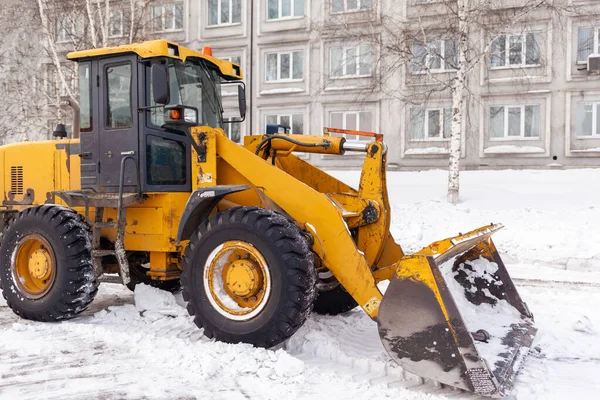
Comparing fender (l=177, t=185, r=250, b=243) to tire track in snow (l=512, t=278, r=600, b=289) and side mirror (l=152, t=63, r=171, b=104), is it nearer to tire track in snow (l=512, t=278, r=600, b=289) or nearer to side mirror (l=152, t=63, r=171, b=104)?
side mirror (l=152, t=63, r=171, b=104)

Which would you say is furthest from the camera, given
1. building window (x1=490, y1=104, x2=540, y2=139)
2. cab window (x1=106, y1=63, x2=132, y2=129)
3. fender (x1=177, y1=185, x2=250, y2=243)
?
building window (x1=490, y1=104, x2=540, y2=139)

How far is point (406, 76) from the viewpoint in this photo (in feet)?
72.1

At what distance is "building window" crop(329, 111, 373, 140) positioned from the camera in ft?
78.2

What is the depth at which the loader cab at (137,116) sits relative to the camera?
5.46 metres

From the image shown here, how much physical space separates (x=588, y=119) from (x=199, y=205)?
19.9 metres

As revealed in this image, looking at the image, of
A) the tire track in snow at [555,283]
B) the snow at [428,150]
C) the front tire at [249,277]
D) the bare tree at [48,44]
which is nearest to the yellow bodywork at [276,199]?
the front tire at [249,277]

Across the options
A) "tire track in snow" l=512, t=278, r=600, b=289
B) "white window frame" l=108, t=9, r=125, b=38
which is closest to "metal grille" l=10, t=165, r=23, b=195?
"tire track in snow" l=512, t=278, r=600, b=289

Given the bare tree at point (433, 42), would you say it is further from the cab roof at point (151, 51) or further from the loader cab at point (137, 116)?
the loader cab at point (137, 116)

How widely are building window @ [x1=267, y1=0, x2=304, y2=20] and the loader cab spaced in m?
20.0

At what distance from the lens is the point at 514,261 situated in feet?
33.7

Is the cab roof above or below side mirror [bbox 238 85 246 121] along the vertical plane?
above

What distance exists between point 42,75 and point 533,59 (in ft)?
67.7

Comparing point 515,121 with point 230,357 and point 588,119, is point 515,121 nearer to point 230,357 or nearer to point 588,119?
point 588,119

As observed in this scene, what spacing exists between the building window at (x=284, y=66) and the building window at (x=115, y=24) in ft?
21.5
